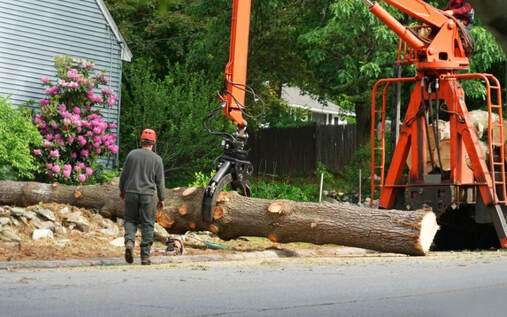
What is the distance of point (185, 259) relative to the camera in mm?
11891

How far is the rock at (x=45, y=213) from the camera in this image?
1485 centimetres

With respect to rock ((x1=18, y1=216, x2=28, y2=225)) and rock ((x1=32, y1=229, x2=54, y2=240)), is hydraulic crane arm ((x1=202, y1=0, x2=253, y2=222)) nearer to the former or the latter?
rock ((x1=32, y1=229, x2=54, y2=240))

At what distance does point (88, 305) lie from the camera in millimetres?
6297

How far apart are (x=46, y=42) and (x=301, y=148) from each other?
54.1ft

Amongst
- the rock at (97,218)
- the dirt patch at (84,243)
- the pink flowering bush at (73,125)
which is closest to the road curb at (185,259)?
the dirt patch at (84,243)

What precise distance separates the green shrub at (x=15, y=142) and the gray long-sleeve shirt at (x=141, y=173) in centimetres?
791

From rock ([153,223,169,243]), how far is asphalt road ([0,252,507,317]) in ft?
12.1

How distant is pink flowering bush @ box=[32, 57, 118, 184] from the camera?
21.2 metres

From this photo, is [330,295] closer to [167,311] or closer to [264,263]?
[167,311]

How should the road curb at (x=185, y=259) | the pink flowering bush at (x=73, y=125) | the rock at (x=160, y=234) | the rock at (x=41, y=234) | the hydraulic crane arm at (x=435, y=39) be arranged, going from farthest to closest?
the pink flowering bush at (x=73, y=125) < the hydraulic crane arm at (x=435, y=39) < the rock at (x=160, y=234) < the rock at (x=41, y=234) < the road curb at (x=185, y=259)

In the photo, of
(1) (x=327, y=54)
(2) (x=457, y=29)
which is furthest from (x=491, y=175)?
(1) (x=327, y=54)

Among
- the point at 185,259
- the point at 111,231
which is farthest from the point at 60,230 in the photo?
the point at 185,259

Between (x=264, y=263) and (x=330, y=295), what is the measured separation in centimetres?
385

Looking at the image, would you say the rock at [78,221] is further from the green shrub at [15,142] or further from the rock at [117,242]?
the green shrub at [15,142]
